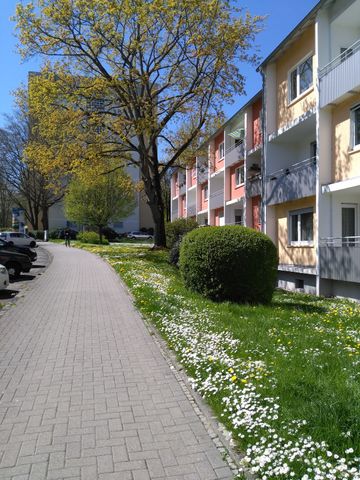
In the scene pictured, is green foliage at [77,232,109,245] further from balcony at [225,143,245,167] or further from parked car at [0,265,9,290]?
parked car at [0,265,9,290]

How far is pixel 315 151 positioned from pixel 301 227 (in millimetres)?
3248

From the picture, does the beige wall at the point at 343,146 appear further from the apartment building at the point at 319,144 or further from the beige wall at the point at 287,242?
the beige wall at the point at 287,242

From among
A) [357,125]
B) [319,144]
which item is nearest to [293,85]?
[319,144]

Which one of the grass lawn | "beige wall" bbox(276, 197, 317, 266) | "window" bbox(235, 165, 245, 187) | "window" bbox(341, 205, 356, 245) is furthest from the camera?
"window" bbox(235, 165, 245, 187)

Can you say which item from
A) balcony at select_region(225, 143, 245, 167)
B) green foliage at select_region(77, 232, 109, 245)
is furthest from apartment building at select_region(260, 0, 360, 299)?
green foliage at select_region(77, 232, 109, 245)

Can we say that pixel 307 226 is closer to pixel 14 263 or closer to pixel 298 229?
pixel 298 229

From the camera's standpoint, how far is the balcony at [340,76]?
1398 centimetres

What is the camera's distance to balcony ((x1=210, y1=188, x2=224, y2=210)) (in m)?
33.5

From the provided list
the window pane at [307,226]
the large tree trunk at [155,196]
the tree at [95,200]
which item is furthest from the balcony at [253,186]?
the tree at [95,200]

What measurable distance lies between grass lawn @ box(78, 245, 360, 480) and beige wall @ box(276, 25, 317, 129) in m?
10.7

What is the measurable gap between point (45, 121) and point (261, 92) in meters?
11.4

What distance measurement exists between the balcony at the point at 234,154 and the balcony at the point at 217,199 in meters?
3.26

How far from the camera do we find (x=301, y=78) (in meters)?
18.8

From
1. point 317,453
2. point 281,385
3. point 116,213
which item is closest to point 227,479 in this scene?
point 317,453
